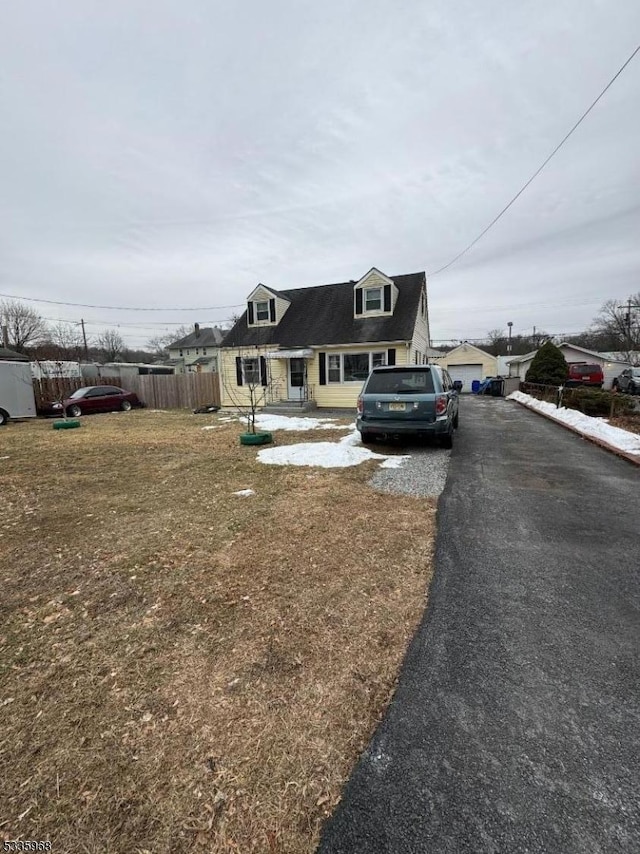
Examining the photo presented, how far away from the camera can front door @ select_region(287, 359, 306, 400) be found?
16.5m

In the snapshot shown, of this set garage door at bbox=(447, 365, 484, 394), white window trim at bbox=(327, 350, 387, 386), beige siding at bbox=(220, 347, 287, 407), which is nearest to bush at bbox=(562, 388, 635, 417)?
white window trim at bbox=(327, 350, 387, 386)

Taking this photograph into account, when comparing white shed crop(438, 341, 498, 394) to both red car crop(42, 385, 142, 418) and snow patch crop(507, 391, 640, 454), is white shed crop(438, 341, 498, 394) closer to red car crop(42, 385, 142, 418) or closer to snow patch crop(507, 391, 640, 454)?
snow patch crop(507, 391, 640, 454)

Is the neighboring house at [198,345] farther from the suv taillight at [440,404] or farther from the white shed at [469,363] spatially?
the suv taillight at [440,404]

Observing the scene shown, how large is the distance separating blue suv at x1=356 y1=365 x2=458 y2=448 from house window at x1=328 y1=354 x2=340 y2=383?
27.9ft

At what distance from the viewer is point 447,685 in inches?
76.4

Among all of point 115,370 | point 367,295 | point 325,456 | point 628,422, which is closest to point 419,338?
point 367,295

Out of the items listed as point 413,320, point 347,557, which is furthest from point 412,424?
point 413,320

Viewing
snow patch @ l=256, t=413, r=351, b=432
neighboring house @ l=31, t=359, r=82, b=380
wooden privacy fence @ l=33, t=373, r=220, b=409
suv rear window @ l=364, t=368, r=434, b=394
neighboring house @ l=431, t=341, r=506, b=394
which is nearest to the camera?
suv rear window @ l=364, t=368, r=434, b=394

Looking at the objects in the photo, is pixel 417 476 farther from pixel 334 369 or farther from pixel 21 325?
pixel 21 325

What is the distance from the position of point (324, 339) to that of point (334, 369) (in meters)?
1.32

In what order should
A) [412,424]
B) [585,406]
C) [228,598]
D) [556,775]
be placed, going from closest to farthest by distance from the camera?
[556,775], [228,598], [412,424], [585,406]

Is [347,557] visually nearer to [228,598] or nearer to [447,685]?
[228,598]

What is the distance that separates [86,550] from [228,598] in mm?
1754

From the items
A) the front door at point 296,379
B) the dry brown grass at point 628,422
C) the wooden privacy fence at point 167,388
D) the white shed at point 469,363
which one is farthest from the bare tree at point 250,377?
the white shed at point 469,363
